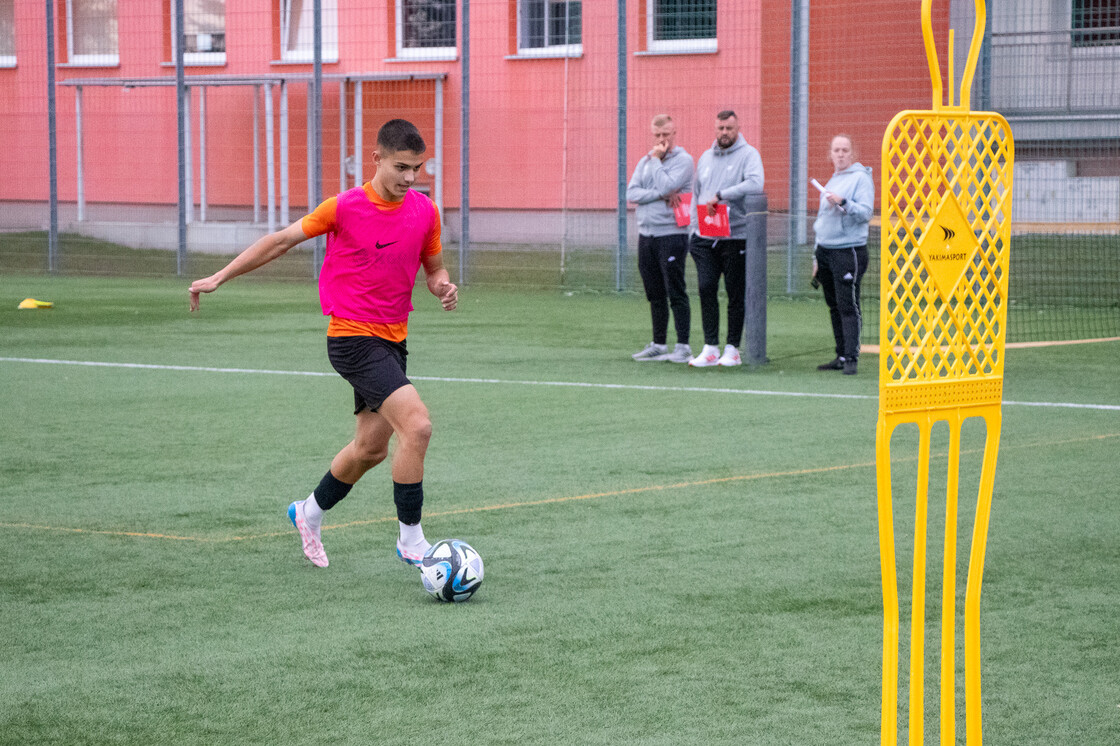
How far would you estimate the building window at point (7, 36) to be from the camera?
27.0 metres

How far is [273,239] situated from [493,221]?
17.6m

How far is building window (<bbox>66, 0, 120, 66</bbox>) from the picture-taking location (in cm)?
2719

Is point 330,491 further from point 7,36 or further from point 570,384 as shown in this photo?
point 7,36

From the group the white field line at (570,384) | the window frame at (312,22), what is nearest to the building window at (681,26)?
the window frame at (312,22)

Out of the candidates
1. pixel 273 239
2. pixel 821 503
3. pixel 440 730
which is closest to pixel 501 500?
pixel 821 503

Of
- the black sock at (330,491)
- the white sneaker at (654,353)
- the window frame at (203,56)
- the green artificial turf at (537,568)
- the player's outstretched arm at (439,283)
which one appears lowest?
the green artificial turf at (537,568)

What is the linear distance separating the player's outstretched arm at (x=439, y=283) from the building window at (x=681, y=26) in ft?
54.4

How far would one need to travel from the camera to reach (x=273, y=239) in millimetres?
5316

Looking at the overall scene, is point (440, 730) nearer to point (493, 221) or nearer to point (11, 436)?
point (11, 436)

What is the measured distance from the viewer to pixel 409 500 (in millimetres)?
5301

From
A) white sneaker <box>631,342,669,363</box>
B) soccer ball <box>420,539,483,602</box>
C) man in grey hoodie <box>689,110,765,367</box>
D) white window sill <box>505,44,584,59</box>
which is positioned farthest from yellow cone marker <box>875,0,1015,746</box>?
white window sill <box>505,44,584,59</box>

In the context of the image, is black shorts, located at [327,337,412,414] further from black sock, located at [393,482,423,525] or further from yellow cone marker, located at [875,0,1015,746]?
yellow cone marker, located at [875,0,1015,746]

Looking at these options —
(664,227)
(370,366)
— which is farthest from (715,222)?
(370,366)

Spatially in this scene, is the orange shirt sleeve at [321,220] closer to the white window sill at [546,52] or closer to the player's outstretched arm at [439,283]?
the player's outstretched arm at [439,283]
